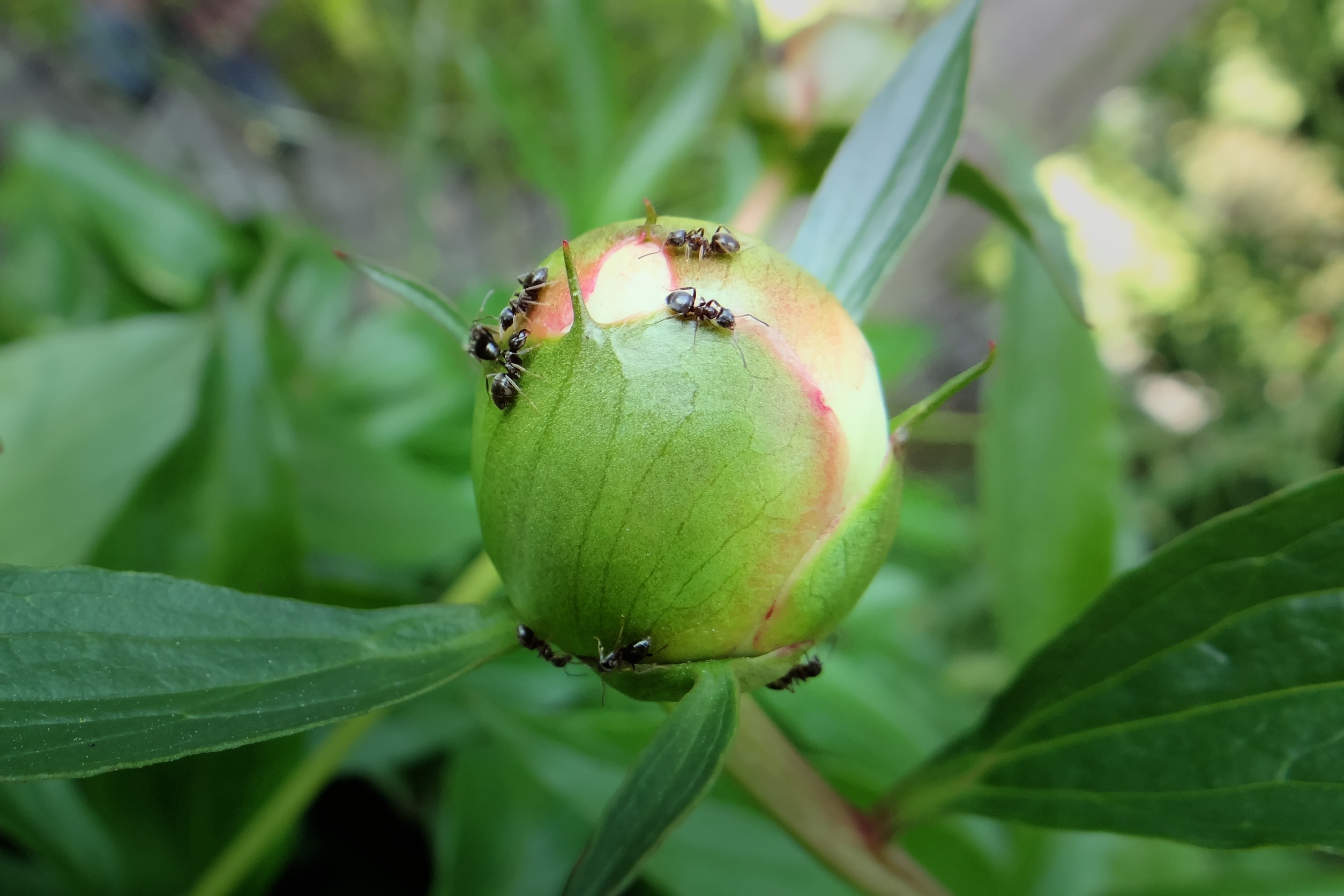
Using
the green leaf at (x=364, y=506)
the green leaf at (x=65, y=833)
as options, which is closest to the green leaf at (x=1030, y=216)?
the green leaf at (x=364, y=506)

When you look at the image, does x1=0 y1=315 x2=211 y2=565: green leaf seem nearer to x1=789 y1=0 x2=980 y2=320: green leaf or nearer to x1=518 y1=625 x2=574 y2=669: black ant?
x1=518 y1=625 x2=574 y2=669: black ant

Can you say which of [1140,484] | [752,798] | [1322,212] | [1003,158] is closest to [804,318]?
[752,798]

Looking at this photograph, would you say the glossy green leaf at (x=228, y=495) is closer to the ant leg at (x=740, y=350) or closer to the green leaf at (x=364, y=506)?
the green leaf at (x=364, y=506)

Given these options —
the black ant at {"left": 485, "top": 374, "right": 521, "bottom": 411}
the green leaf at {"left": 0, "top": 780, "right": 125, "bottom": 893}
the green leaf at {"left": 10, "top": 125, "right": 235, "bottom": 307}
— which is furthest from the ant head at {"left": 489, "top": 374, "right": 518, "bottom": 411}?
the green leaf at {"left": 10, "top": 125, "right": 235, "bottom": 307}

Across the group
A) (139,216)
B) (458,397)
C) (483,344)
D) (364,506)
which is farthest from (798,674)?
(139,216)

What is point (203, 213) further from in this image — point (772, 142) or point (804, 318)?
point (804, 318)

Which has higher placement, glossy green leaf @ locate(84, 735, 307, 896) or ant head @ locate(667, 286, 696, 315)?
ant head @ locate(667, 286, 696, 315)
